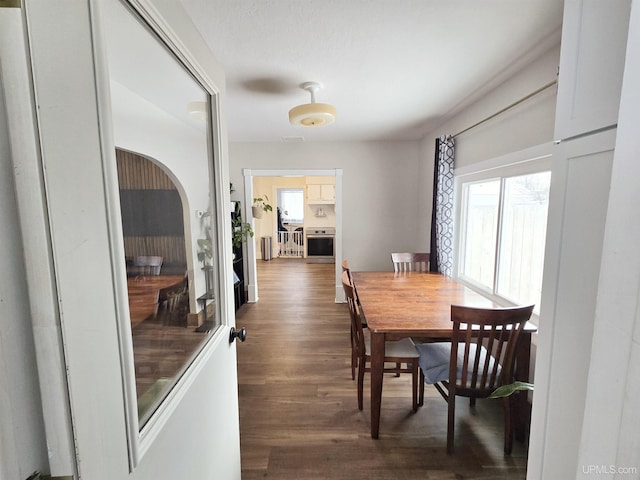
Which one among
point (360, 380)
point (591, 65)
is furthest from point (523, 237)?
point (591, 65)

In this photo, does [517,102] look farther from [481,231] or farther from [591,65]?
[591,65]

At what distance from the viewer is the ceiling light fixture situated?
77.1 inches

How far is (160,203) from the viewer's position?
0.77 metres

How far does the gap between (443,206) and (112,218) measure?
2907mm

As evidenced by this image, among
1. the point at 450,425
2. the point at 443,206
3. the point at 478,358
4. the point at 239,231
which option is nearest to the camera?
the point at 478,358

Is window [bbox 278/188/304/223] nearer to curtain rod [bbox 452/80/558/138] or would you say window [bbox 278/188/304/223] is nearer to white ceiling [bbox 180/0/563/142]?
white ceiling [bbox 180/0/563/142]

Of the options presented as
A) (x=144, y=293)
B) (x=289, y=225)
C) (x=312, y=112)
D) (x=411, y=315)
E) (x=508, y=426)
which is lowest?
(x=508, y=426)

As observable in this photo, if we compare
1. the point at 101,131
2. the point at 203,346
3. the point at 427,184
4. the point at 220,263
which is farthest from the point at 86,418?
the point at 427,184

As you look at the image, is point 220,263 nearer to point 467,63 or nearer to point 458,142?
point 467,63

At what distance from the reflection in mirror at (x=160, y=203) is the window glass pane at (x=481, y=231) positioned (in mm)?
2323

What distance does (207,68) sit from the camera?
0.97 m

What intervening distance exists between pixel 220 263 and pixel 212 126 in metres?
0.54

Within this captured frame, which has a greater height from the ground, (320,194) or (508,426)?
(320,194)

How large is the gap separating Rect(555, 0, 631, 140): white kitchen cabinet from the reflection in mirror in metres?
1.04
